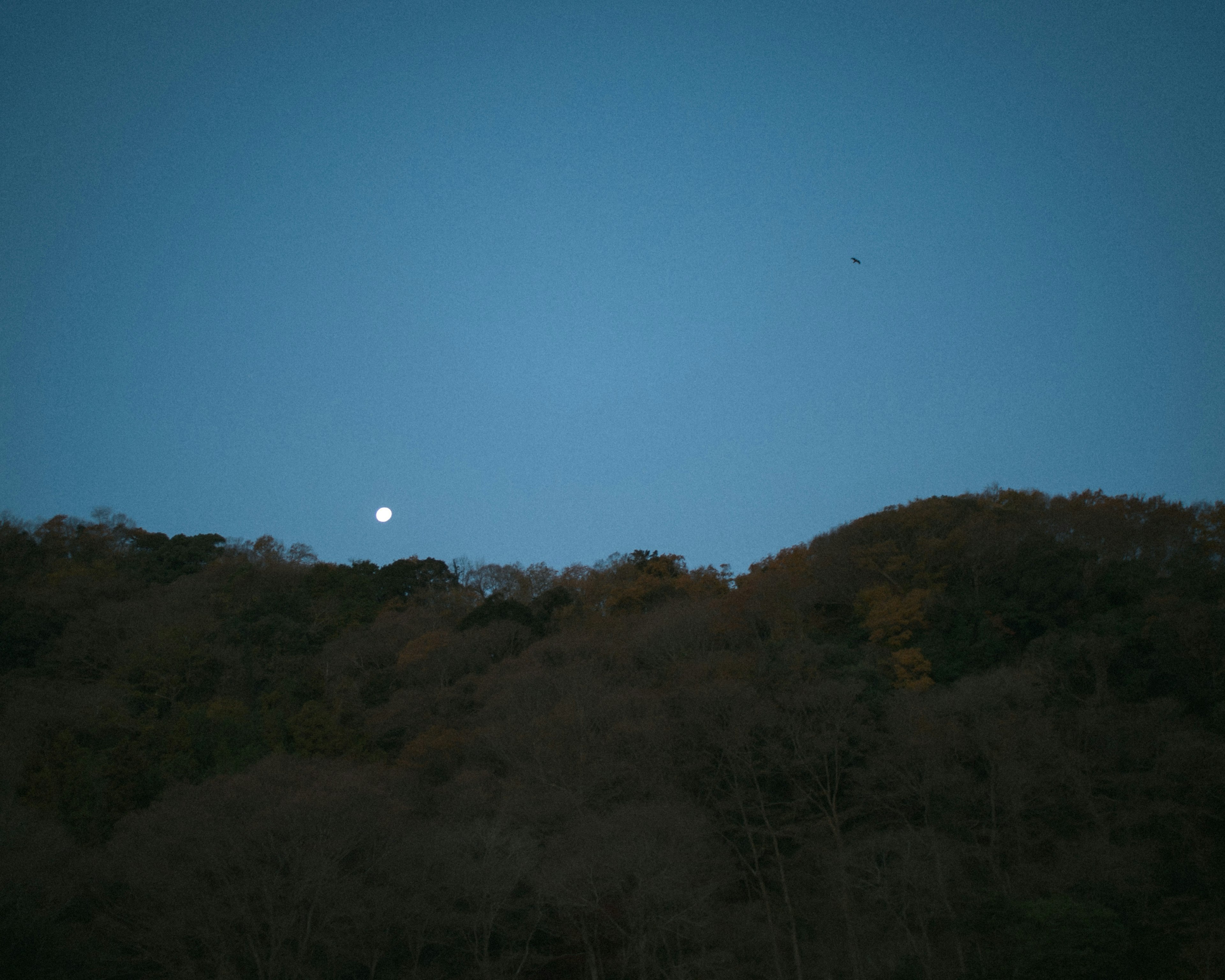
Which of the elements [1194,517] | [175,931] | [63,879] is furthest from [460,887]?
[1194,517]

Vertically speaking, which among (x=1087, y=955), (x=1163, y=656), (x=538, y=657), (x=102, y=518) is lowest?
(x=1087, y=955)

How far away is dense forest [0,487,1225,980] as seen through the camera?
16.5 metres

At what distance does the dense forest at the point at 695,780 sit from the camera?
648 inches

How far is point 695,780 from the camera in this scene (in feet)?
72.7

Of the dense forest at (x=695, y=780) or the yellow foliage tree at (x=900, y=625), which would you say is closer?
the dense forest at (x=695, y=780)

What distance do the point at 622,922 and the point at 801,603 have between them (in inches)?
606

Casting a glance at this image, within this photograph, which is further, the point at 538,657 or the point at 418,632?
the point at 418,632

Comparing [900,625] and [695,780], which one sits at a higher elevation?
[900,625]

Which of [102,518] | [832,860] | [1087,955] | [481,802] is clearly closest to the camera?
[1087,955]

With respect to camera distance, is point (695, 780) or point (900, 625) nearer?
point (695, 780)

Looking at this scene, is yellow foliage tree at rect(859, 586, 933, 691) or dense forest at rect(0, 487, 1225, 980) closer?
dense forest at rect(0, 487, 1225, 980)

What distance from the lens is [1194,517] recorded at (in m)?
30.7

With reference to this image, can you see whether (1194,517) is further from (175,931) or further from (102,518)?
(102,518)

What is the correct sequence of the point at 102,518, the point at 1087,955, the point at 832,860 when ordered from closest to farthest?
1. the point at 1087,955
2. the point at 832,860
3. the point at 102,518
